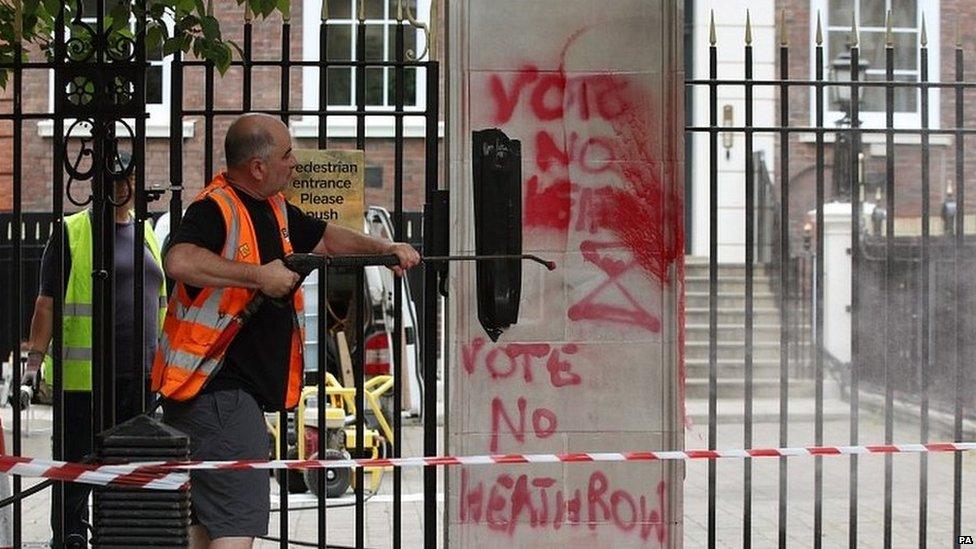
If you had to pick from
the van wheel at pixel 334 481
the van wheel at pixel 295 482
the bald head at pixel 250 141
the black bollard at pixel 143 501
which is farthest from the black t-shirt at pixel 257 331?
the van wheel at pixel 295 482

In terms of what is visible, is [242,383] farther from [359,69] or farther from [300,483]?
[300,483]

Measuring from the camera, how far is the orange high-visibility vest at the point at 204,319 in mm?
5109

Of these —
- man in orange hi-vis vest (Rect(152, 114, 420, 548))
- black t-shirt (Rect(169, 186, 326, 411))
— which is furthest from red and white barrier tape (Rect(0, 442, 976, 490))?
black t-shirt (Rect(169, 186, 326, 411))

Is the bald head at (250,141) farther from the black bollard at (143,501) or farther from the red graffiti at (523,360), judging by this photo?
the red graffiti at (523,360)

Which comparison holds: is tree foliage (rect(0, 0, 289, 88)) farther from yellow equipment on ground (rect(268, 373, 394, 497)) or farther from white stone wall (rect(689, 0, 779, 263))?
white stone wall (rect(689, 0, 779, 263))

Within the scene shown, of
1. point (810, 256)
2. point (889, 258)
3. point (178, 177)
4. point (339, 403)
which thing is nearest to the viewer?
point (178, 177)

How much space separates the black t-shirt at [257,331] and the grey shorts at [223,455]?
0.18ft

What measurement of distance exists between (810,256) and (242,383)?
34.8ft

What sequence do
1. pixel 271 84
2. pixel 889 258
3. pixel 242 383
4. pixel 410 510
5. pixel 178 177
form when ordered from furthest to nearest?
pixel 271 84 → pixel 410 510 → pixel 889 258 → pixel 178 177 → pixel 242 383

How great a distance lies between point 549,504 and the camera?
5.96 m

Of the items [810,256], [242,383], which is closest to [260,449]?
[242,383]

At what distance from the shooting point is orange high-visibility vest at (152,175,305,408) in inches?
201

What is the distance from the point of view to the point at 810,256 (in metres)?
15.0

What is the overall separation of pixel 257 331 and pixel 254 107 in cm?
1064
